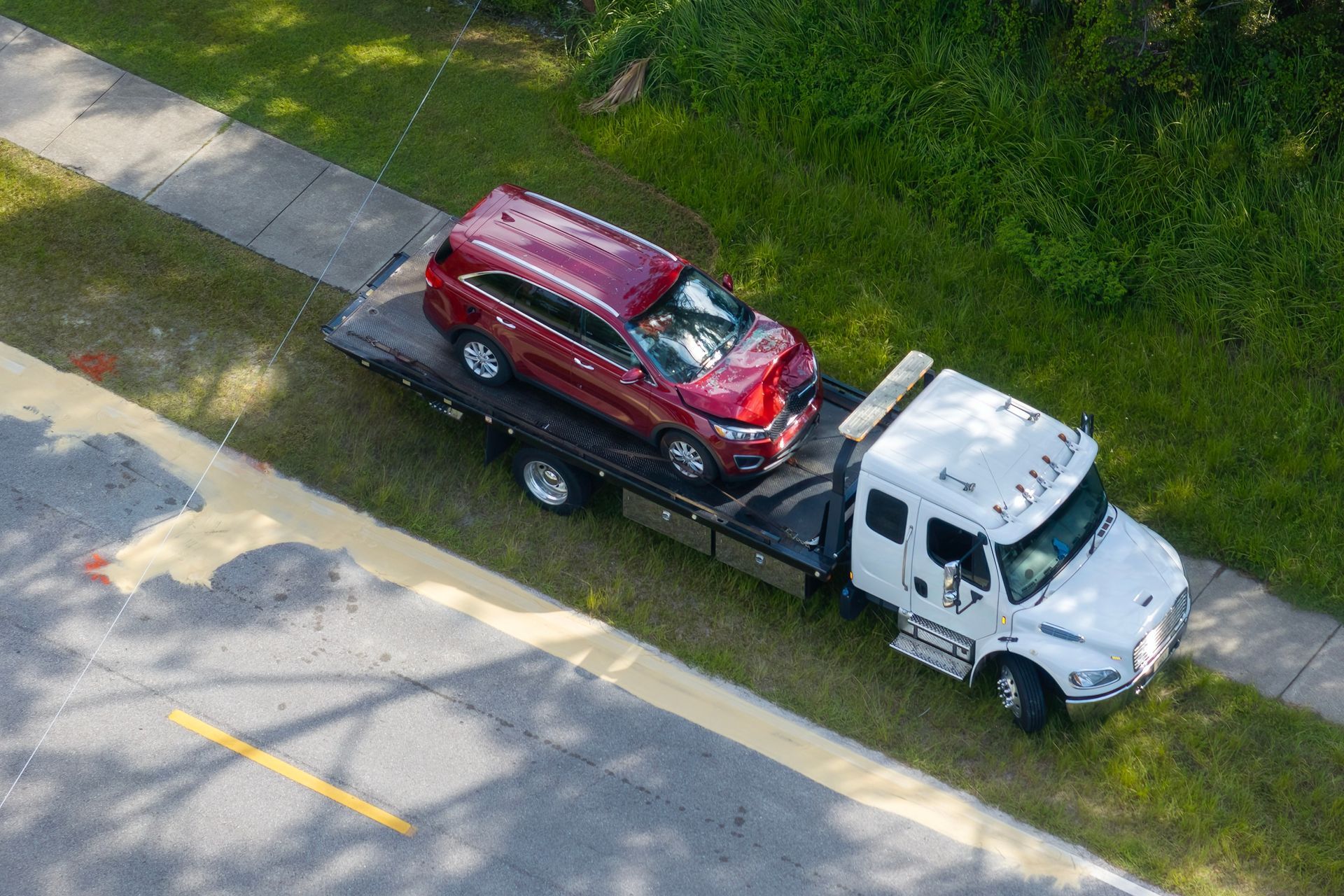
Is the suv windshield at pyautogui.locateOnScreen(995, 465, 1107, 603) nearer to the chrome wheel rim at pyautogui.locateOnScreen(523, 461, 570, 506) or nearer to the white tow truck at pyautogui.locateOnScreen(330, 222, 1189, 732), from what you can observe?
the white tow truck at pyautogui.locateOnScreen(330, 222, 1189, 732)

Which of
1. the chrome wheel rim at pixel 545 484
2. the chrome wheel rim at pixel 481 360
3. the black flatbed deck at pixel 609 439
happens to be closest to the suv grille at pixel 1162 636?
the black flatbed deck at pixel 609 439

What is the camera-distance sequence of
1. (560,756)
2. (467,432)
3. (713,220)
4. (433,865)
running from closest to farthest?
(433,865)
(560,756)
(467,432)
(713,220)

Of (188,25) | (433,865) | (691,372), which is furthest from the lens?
(188,25)

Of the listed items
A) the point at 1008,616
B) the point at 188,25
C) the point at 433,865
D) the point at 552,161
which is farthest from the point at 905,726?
the point at 188,25

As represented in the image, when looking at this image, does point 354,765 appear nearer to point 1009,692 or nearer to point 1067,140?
point 1009,692

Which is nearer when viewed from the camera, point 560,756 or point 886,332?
point 560,756

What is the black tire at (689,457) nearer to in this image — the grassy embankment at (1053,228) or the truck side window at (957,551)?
the truck side window at (957,551)

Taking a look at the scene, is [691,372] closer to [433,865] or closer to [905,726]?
[905,726]

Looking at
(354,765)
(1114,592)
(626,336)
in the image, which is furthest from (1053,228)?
(354,765)
